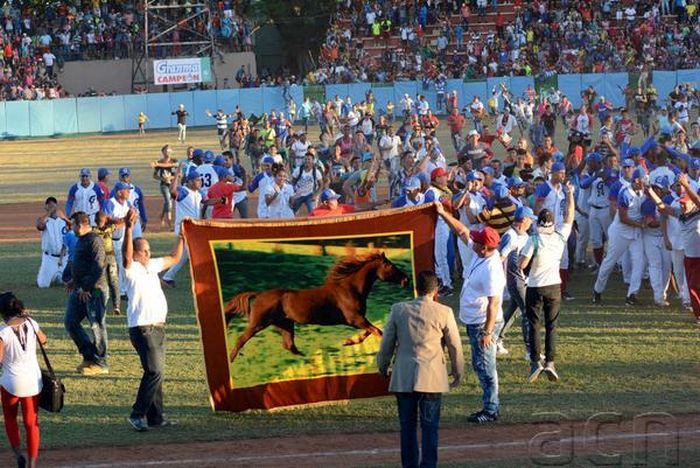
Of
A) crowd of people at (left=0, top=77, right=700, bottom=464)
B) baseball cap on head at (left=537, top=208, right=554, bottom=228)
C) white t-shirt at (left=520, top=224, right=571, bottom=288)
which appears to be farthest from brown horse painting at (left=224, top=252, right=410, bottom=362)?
baseball cap on head at (left=537, top=208, right=554, bottom=228)

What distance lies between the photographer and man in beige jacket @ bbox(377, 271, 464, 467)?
9.84 m

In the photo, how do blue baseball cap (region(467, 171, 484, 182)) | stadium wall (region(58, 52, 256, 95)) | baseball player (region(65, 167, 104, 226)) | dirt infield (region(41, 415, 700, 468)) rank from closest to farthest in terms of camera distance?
dirt infield (region(41, 415, 700, 468)), blue baseball cap (region(467, 171, 484, 182)), baseball player (region(65, 167, 104, 226)), stadium wall (region(58, 52, 256, 95))

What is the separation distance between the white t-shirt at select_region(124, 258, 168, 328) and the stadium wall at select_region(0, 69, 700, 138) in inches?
1677

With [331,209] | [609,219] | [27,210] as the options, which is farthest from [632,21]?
[331,209]

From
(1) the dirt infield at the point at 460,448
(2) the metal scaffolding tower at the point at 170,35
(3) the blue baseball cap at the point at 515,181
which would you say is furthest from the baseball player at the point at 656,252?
(2) the metal scaffolding tower at the point at 170,35

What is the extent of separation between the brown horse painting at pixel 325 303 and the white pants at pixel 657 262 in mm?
5779

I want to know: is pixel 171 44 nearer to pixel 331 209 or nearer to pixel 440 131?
pixel 440 131

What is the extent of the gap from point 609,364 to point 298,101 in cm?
4345

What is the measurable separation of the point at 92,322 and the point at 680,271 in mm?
7434

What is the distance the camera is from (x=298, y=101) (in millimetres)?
56781

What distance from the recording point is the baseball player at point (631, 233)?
1748 centimetres

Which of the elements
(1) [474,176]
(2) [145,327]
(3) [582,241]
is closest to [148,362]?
(2) [145,327]

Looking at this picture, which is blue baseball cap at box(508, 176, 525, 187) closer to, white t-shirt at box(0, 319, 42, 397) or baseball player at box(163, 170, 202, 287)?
baseball player at box(163, 170, 202, 287)

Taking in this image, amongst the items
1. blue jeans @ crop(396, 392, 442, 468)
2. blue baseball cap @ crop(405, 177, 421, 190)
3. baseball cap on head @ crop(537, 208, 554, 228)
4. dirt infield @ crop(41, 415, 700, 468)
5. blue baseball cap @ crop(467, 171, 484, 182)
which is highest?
blue baseball cap @ crop(467, 171, 484, 182)
